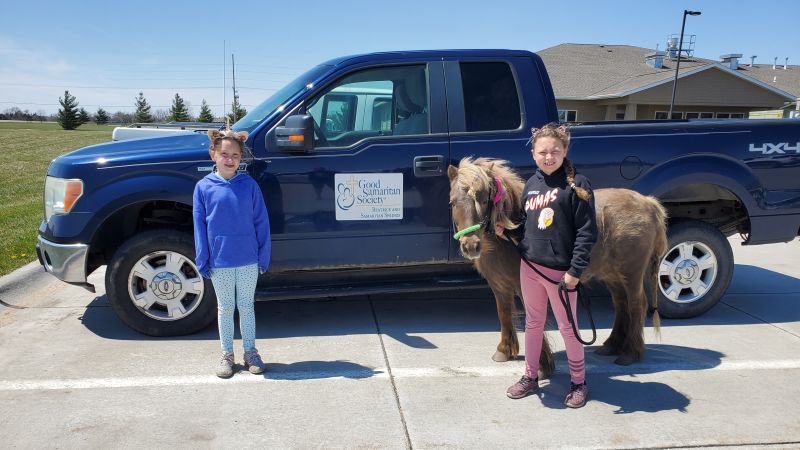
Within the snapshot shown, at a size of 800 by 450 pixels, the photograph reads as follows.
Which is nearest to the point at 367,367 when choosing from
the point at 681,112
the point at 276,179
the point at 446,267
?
the point at 446,267

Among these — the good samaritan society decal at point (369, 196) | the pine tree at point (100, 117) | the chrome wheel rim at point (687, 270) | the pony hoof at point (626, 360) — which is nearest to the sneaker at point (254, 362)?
the good samaritan society decal at point (369, 196)

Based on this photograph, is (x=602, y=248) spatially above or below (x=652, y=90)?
below

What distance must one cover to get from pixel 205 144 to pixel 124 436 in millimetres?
2255

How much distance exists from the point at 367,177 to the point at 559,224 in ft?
5.49

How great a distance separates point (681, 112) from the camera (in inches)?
1184

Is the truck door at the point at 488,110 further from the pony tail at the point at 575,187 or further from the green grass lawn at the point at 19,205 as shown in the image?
the green grass lawn at the point at 19,205

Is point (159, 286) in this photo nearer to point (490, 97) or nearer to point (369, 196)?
point (369, 196)

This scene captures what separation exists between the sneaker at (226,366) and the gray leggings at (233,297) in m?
0.03

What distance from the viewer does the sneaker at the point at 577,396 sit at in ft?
11.3

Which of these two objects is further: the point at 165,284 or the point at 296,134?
the point at 165,284

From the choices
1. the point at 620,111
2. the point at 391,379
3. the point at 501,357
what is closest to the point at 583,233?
the point at 501,357

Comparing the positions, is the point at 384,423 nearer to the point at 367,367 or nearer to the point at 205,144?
the point at 367,367

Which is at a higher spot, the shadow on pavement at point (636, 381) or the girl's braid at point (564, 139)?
the girl's braid at point (564, 139)

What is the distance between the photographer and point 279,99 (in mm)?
4676
